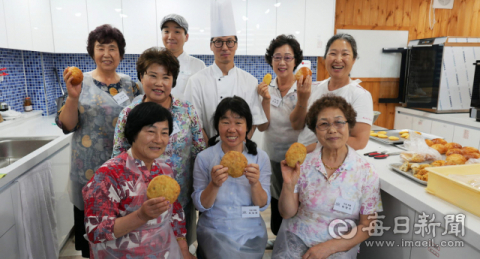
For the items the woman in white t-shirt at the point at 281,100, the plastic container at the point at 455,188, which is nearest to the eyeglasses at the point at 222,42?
the woman in white t-shirt at the point at 281,100

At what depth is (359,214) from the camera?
143 centimetres

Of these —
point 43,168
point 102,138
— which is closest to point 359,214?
point 102,138

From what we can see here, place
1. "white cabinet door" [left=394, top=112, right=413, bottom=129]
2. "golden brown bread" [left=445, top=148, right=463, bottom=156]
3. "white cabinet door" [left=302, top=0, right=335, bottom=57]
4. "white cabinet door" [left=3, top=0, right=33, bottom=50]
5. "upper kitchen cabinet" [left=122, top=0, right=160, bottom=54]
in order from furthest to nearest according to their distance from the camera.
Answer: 1. "white cabinet door" [left=394, top=112, right=413, bottom=129]
2. "white cabinet door" [left=302, top=0, right=335, bottom=57]
3. "upper kitchen cabinet" [left=122, top=0, right=160, bottom=54]
4. "white cabinet door" [left=3, top=0, right=33, bottom=50]
5. "golden brown bread" [left=445, top=148, right=463, bottom=156]

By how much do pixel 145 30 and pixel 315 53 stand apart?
221 centimetres

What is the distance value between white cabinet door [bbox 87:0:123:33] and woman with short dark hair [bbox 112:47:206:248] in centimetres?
239

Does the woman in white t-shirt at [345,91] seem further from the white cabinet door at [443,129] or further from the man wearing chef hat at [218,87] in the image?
the white cabinet door at [443,129]

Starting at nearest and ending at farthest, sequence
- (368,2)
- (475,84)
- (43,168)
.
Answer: (43,168) → (475,84) → (368,2)

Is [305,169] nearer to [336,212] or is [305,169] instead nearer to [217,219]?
[336,212]

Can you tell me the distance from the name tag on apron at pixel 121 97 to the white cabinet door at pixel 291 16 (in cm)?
260

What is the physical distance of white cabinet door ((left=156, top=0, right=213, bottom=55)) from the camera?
354cm

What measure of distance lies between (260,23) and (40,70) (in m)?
2.76

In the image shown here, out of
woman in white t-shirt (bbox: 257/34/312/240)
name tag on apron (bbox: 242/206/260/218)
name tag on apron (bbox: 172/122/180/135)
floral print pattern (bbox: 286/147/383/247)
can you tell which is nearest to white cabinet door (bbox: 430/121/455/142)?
woman in white t-shirt (bbox: 257/34/312/240)

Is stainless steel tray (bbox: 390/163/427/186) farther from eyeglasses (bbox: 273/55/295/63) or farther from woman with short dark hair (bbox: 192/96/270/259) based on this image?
eyeglasses (bbox: 273/55/295/63)

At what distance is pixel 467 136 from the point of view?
334 centimetres
